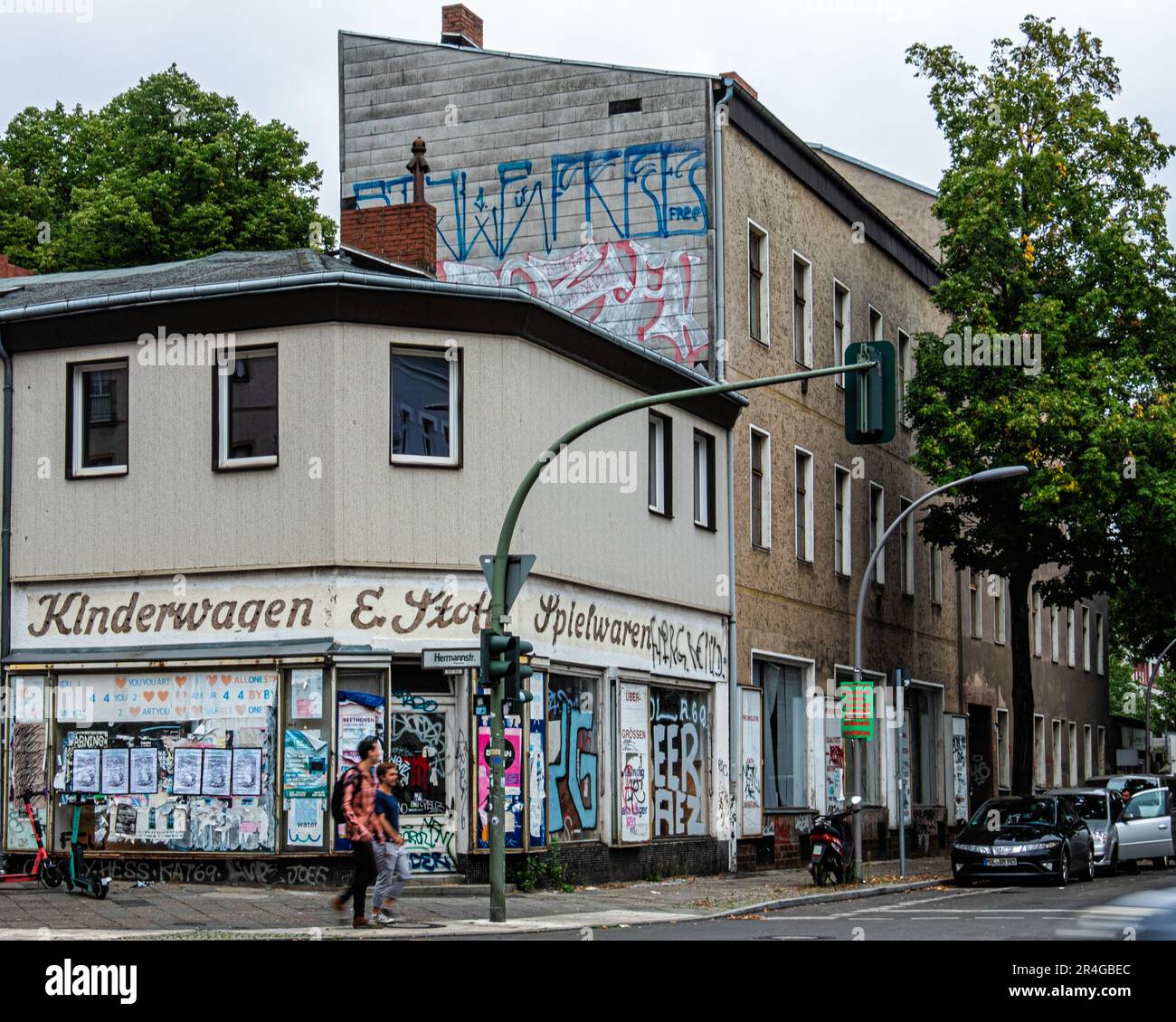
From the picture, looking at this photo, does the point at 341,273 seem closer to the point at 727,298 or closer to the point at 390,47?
the point at 727,298

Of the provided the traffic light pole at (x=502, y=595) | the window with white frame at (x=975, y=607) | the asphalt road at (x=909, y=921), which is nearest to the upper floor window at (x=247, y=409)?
the traffic light pole at (x=502, y=595)

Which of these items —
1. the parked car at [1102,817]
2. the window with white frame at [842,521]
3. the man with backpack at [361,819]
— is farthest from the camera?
the window with white frame at [842,521]

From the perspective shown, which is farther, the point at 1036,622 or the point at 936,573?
the point at 1036,622

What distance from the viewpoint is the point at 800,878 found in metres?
28.2

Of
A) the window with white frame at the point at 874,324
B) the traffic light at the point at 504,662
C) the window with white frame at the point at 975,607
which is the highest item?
the window with white frame at the point at 874,324

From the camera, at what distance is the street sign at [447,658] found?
795 inches

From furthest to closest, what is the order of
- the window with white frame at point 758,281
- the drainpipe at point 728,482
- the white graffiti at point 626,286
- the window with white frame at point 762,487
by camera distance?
1. the window with white frame at point 762,487
2. the window with white frame at point 758,281
3. the white graffiti at point 626,286
4. the drainpipe at point 728,482

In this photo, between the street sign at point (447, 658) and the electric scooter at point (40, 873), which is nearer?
the electric scooter at point (40, 873)

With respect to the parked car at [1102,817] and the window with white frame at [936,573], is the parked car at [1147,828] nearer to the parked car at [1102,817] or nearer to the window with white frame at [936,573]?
the parked car at [1102,817]

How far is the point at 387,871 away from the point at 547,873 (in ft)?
19.4

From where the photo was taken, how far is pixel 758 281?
105ft

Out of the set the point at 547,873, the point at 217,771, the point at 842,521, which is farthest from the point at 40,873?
the point at 842,521

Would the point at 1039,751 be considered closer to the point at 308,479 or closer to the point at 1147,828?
the point at 1147,828
